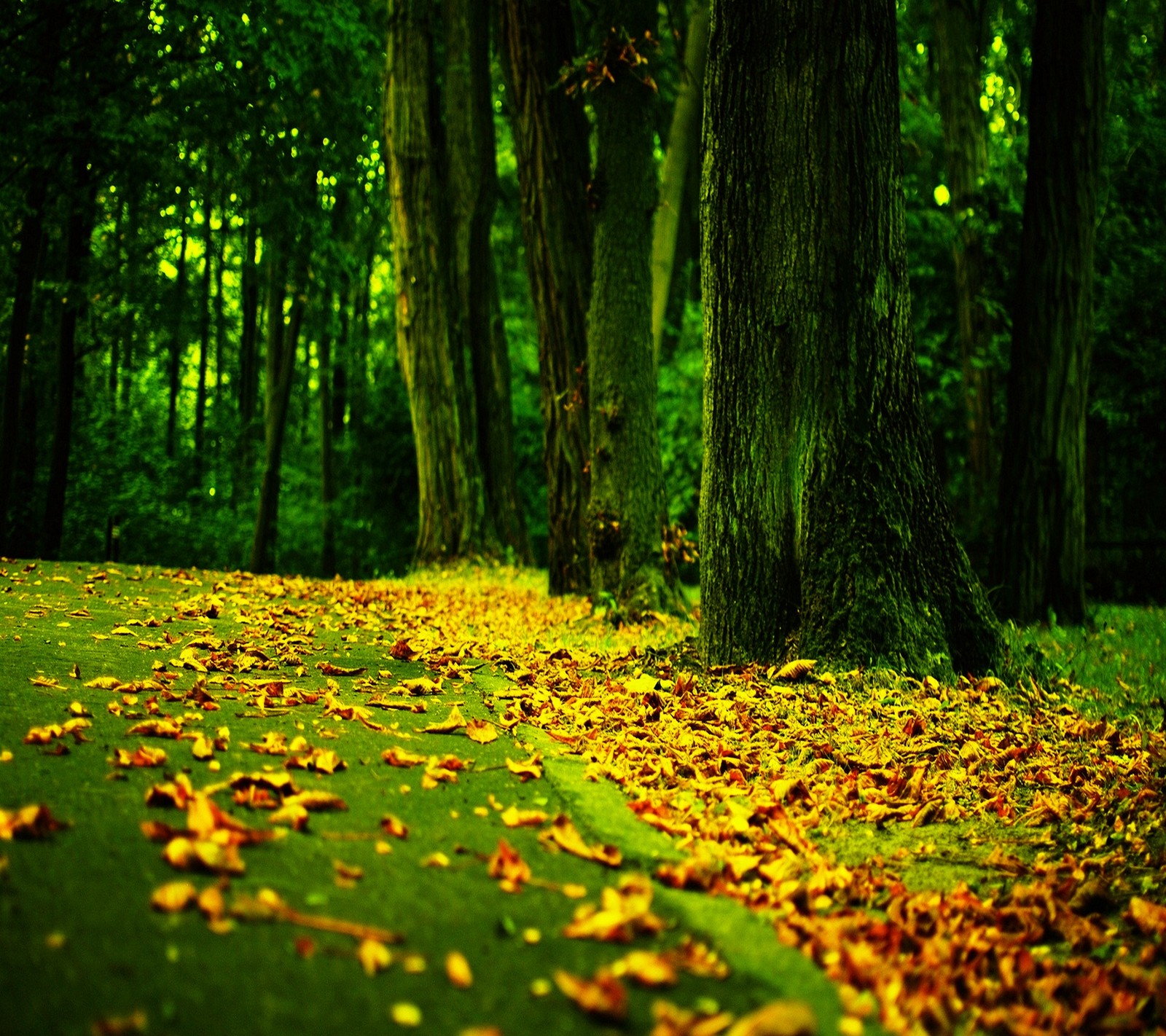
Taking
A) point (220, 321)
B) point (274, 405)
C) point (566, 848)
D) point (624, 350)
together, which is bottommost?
point (566, 848)

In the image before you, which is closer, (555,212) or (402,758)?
(402,758)

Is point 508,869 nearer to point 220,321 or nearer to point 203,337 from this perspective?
point 220,321

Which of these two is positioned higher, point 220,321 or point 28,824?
point 220,321

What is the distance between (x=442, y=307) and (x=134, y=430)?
45.5 feet

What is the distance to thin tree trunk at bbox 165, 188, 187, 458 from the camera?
19781mm

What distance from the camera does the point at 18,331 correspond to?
14.5 meters

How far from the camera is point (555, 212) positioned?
10039 millimetres

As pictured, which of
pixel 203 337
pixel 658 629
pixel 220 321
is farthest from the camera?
pixel 203 337

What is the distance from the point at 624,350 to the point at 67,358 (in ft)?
40.1

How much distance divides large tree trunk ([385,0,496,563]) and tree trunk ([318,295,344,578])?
33.7 ft

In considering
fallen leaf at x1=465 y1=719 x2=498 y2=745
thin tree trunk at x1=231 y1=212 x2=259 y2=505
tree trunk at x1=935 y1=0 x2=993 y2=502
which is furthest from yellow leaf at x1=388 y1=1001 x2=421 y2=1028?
thin tree trunk at x1=231 y1=212 x2=259 y2=505

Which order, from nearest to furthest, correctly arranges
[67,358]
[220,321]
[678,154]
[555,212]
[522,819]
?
[522,819] → [555,212] → [678,154] → [67,358] → [220,321]

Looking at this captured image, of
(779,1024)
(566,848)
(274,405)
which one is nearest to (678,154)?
(274,405)

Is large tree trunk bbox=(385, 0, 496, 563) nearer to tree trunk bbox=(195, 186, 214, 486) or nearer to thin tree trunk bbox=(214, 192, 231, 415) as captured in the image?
tree trunk bbox=(195, 186, 214, 486)
